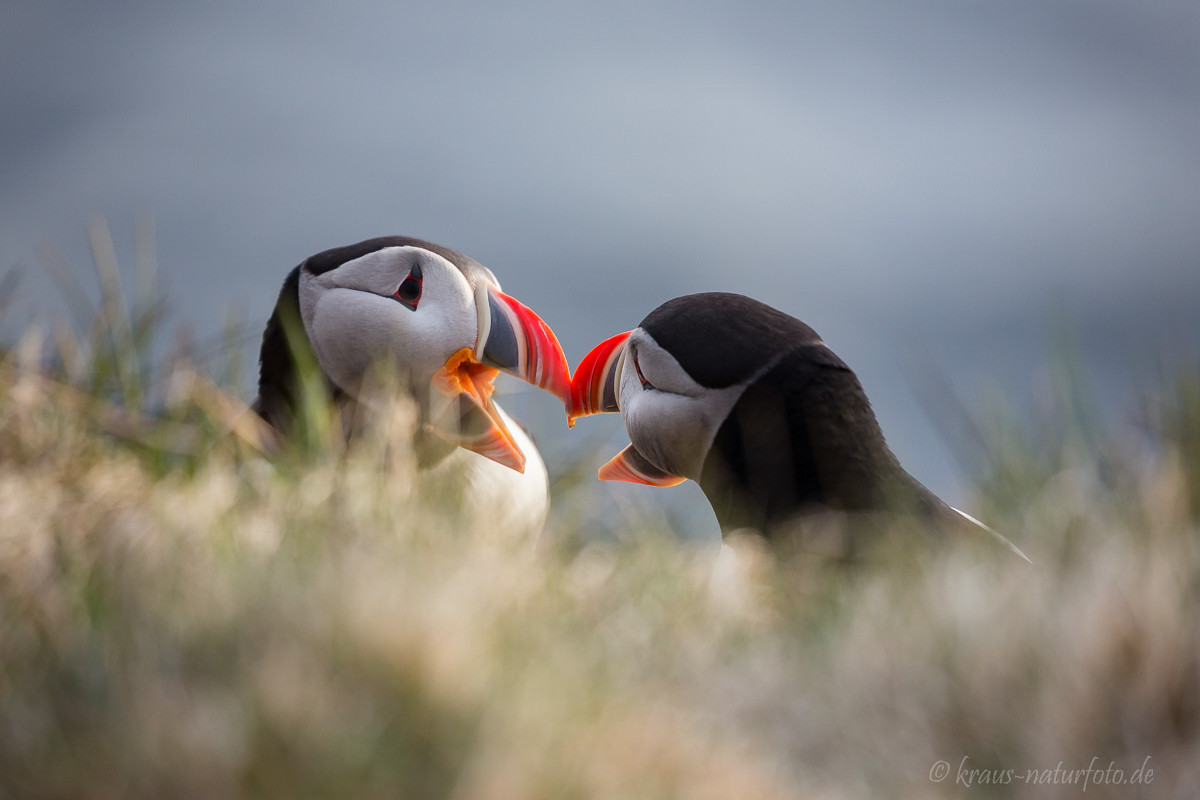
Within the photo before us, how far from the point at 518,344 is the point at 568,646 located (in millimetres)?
2282

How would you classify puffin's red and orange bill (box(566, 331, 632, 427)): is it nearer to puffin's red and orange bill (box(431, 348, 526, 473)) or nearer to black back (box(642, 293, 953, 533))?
puffin's red and orange bill (box(431, 348, 526, 473))

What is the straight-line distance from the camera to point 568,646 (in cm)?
148

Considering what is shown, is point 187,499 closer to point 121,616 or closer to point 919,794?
point 121,616

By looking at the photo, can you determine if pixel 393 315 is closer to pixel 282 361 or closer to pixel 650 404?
pixel 282 361

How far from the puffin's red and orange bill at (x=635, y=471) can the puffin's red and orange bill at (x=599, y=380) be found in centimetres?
19

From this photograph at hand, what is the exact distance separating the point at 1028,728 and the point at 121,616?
1.29m

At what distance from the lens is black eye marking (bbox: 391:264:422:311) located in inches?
142

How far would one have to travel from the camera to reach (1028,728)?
1.41 meters

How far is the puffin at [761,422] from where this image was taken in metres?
2.78

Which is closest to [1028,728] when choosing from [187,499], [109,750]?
[109,750]

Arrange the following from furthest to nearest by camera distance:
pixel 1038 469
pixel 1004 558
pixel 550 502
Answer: pixel 550 502 → pixel 1038 469 → pixel 1004 558

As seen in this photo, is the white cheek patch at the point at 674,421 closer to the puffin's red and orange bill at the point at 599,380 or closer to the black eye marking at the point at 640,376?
the black eye marking at the point at 640,376

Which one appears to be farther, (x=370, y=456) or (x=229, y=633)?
(x=370, y=456)

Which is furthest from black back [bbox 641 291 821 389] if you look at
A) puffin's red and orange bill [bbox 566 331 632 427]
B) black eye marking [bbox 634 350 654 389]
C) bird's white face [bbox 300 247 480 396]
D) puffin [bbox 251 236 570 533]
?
bird's white face [bbox 300 247 480 396]
